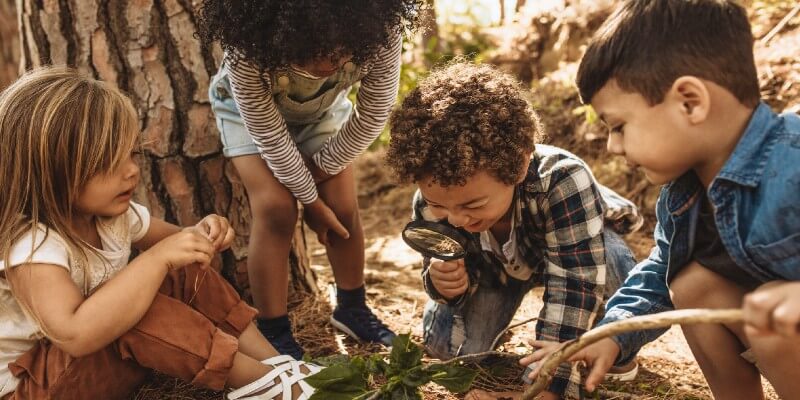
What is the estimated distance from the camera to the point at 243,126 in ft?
8.43

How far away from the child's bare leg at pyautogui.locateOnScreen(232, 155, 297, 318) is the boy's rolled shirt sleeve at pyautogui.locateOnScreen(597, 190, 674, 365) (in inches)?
45.8

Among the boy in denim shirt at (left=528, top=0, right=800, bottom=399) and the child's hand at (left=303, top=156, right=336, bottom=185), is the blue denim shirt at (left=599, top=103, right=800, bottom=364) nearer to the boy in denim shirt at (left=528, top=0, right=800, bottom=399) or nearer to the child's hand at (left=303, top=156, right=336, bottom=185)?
the boy in denim shirt at (left=528, top=0, right=800, bottom=399)

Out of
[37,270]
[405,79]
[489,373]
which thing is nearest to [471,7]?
[405,79]

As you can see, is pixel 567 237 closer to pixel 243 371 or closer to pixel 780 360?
pixel 780 360

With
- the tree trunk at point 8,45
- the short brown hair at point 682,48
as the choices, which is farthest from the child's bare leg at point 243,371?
the tree trunk at point 8,45

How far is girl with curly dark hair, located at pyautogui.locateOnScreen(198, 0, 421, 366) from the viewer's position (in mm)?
2115

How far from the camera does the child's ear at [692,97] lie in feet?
5.01

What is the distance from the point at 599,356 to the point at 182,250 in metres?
1.19

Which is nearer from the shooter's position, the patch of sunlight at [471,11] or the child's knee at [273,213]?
the child's knee at [273,213]

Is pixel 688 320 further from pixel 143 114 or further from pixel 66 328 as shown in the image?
pixel 143 114

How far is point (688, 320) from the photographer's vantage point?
1235 mm

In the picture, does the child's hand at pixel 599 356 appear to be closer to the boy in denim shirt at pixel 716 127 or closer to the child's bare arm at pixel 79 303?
the boy in denim shirt at pixel 716 127

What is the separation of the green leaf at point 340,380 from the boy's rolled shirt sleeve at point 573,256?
615mm

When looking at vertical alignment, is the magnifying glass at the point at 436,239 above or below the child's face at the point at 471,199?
below
